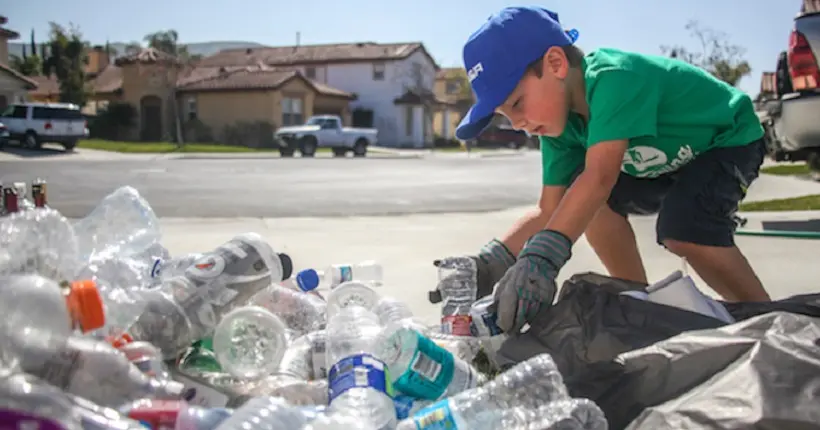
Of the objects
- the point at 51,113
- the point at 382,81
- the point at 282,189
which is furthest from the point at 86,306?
the point at 382,81

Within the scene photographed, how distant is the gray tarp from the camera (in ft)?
7.16

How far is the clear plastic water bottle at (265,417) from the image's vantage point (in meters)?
1.81

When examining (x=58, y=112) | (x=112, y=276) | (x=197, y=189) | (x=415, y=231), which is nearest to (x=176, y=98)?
(x=58, y=112)

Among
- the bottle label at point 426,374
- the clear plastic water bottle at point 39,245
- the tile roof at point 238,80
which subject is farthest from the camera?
the tile roof at point 238,80

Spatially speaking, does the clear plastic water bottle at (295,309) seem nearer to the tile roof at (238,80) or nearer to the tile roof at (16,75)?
the tile roof at (16,75)

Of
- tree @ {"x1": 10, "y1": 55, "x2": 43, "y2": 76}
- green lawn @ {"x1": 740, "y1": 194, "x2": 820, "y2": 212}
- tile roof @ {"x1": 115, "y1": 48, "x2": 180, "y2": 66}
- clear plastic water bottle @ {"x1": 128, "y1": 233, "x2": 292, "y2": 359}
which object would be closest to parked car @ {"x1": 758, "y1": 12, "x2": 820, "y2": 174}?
green lawn @ {"x1": 740, "y1": 194, "x2": 820, "y2": 212}

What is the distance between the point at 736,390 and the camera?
197cm

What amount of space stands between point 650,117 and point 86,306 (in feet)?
6.42

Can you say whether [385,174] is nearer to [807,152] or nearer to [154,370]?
[807,152]

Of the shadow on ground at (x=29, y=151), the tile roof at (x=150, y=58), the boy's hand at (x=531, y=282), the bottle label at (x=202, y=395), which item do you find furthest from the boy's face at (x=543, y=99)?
the tile roof at (x=150, y=58)

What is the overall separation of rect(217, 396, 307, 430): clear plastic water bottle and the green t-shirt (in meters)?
1.49

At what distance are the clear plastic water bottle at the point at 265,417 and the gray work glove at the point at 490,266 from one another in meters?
1.52

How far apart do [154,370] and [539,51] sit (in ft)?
5.45

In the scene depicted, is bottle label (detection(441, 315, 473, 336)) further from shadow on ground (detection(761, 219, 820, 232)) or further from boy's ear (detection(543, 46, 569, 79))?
shadow on ground (detection(761, 219, 820, 232))
